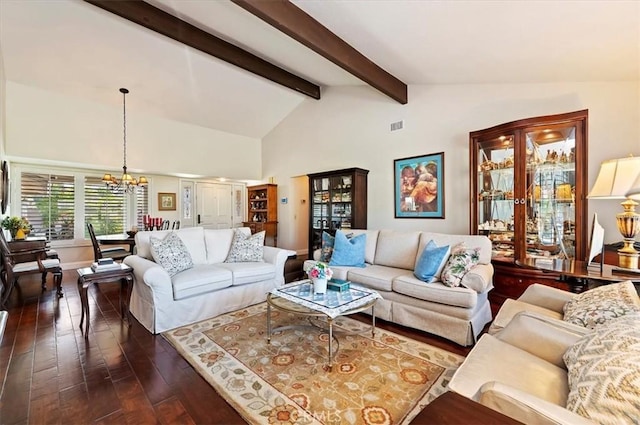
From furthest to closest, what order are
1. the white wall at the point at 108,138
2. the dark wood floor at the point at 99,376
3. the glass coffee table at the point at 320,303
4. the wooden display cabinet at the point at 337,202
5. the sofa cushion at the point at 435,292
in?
the wooden display cabinet at the point at 337,202, the white wall at the point at 108,138, the sofa cushion at the point at 435,292, the glass coffee table at the point at 320,303, the dark wood floor at the point at 99,376

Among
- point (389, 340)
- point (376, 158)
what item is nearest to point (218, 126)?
point (376, 158)

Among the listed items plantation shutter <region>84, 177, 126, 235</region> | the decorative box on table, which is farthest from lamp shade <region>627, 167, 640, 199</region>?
plantation shutter <region>84, 177, 126, 235</region>

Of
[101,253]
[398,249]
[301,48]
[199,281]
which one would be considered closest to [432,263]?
[398,249]

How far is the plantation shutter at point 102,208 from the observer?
235 inches

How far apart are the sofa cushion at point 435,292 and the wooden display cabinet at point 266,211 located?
4.58 m

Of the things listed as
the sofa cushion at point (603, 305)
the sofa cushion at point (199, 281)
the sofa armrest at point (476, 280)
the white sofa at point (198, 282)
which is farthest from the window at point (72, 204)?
the sofa cushion at point (603, 305)

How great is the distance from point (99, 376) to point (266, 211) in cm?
523

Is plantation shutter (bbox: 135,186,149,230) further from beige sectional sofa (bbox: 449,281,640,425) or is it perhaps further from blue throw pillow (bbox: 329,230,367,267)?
beige sectional sofa (bbox: 449,281,640,425)

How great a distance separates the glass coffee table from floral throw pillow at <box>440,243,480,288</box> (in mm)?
742

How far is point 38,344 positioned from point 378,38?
14.6 feet

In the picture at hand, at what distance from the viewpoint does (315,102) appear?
6102 millimetres

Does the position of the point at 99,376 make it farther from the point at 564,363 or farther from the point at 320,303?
the point at 564,363

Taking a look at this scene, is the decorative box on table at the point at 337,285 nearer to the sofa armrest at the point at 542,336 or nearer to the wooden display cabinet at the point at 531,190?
the sofa armrest at the point at 542,336

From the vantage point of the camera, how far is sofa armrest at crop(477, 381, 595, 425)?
32.6 inches
